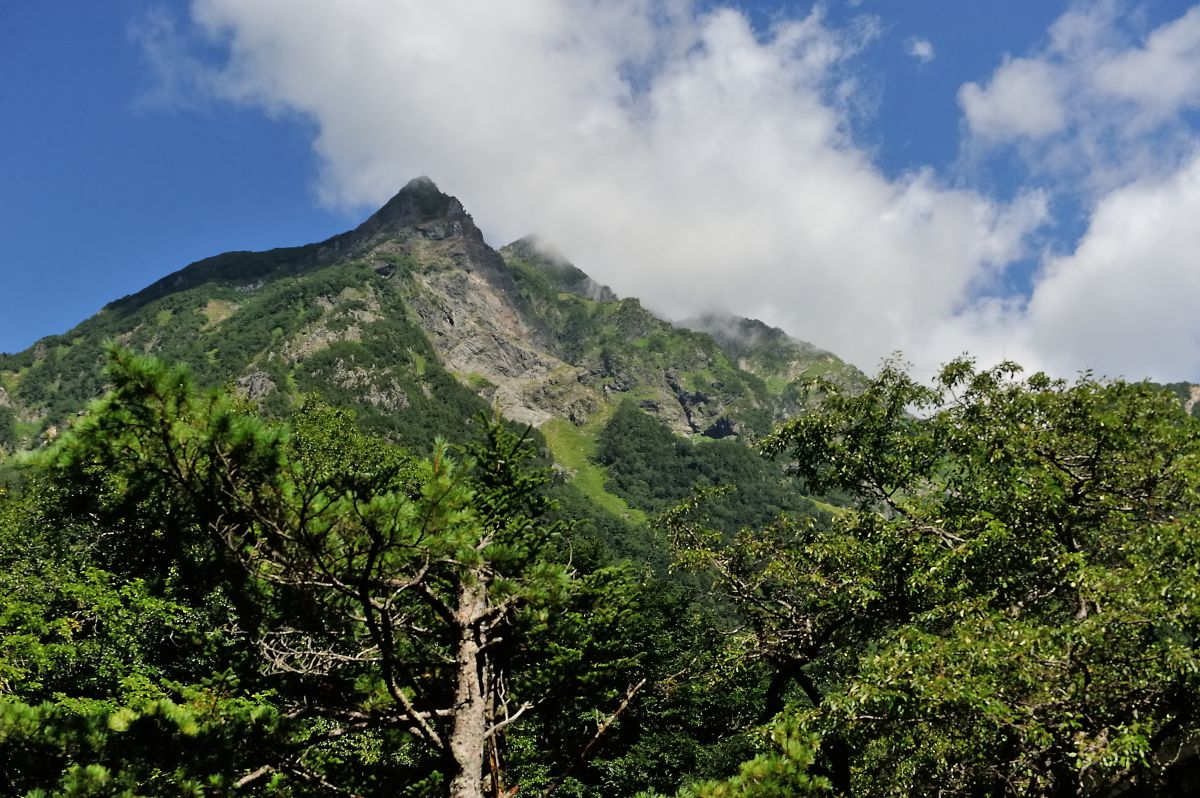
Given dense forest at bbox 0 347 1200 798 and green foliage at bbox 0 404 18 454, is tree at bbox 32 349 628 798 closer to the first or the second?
dense forest at bbox 0 347 1200 798

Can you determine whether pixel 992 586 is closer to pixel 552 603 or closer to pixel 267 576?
pixel 552 603

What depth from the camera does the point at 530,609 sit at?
962 centimetres

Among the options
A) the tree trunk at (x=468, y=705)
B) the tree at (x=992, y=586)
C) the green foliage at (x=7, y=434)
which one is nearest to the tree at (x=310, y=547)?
the tree trunk at (x=468, y=705)

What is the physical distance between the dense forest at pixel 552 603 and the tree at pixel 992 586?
68mm

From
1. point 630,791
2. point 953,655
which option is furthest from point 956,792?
point 630,791

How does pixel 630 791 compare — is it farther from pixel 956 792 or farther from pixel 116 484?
pixel 116 484

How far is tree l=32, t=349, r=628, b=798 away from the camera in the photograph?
18.3 ft

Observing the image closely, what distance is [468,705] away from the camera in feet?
28.4

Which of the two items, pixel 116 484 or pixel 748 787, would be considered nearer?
pixel 116 484

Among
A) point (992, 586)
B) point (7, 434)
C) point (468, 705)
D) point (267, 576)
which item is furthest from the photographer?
point (7, 434)

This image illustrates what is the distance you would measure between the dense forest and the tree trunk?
4 centimetres

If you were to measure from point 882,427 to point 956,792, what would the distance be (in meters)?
7.98

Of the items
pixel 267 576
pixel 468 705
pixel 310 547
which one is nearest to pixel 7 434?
pixel 468 705

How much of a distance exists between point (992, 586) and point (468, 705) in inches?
403
